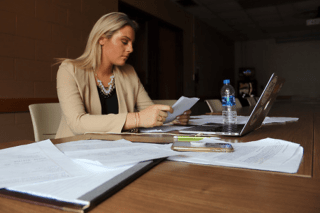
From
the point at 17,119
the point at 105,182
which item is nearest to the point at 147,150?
the point at 105,182

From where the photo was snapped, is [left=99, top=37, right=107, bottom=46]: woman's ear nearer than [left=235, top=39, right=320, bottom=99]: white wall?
Yes

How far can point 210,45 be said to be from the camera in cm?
677

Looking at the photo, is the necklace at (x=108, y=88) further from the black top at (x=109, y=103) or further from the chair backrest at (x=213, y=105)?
the chair backrest at (x=213, y=105)

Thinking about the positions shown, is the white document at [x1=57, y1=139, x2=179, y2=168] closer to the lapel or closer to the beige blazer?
the beige blazer

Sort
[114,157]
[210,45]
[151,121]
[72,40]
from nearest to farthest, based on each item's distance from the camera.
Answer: [114,157] < [151,121] < [72,40] < [210,45]

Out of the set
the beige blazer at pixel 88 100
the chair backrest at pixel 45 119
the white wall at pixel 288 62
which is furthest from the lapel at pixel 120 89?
the white wall at pixel 288 62

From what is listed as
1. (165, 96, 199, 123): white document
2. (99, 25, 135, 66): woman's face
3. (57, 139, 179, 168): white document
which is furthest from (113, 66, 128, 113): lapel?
(57, 139, 179, 168): white document

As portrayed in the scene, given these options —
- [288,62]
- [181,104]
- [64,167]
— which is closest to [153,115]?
[181,104]

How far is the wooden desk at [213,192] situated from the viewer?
1.05 ft

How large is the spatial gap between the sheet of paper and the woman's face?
1196 millimetres

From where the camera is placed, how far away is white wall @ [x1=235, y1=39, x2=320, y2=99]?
7.88 metres

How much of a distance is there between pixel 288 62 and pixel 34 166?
892 cm

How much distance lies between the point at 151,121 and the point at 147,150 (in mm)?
414

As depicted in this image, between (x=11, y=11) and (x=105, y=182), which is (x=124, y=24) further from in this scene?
(x=11, y=11)
